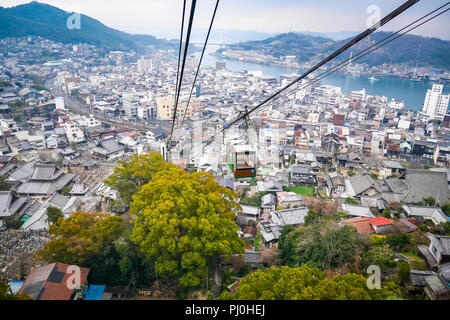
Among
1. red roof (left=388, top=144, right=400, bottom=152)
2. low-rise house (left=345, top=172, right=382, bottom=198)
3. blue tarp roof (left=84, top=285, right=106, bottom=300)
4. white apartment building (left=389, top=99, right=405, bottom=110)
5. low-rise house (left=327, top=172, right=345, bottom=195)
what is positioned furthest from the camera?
white apartment building (left=389, top=99, right=405, bottom=110)

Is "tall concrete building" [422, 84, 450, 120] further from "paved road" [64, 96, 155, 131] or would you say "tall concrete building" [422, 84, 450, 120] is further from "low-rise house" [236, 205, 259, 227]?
"paved road" [64, 96, 155, 131]

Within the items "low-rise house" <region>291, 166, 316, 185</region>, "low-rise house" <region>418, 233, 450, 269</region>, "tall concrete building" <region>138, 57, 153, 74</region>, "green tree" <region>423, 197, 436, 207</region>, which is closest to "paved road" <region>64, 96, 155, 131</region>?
"low-rise house" <region>291, 166, 316, 185</region>

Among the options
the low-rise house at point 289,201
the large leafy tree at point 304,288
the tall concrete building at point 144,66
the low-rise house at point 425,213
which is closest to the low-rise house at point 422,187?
the low-rise house at point 425,213

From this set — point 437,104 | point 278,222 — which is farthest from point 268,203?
point 437,104

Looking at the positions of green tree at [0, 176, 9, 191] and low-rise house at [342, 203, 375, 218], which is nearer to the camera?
low-rise house at [342, 203, 375, 218]

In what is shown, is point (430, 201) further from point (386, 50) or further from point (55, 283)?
point (386, 50)

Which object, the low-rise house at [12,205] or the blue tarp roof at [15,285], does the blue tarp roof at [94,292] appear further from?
the low-rise house at [12,205]
